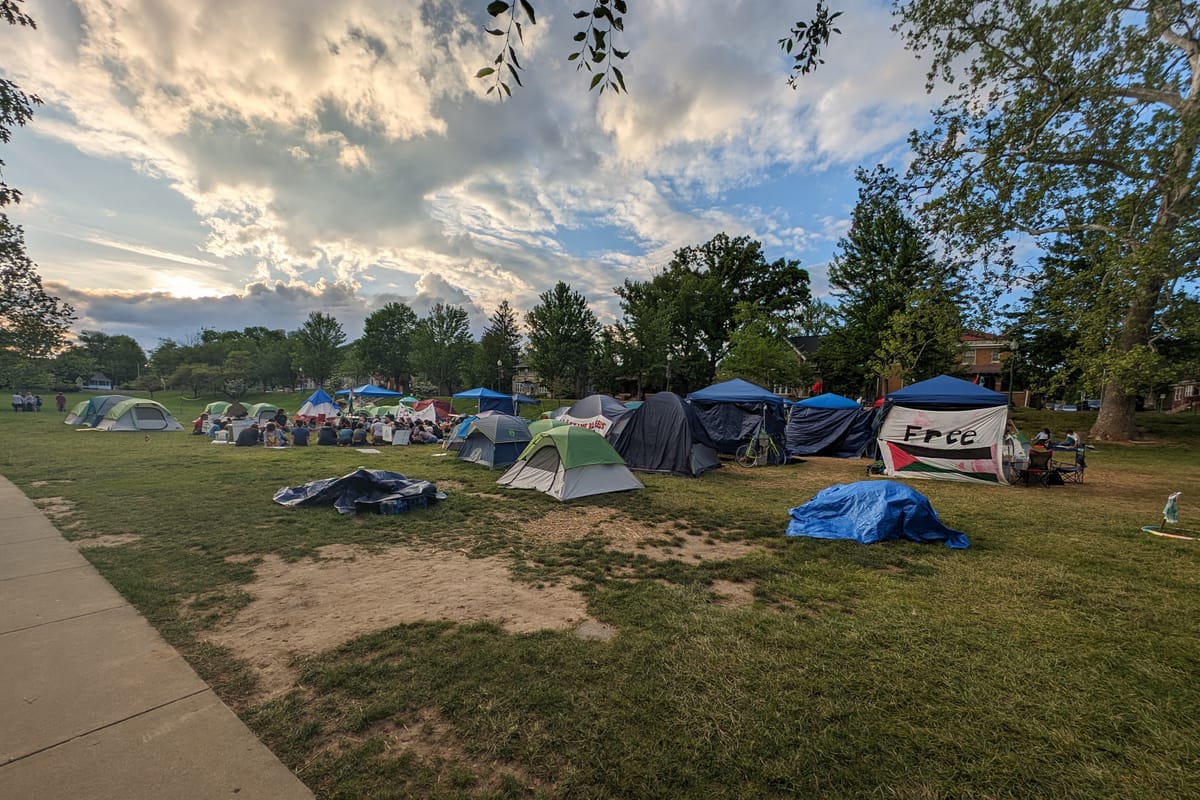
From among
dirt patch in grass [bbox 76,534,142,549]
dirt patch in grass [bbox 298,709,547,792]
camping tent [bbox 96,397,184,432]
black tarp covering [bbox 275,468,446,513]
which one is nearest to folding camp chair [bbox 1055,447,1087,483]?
dirt patch in grass [bbox 298,709,547,792]

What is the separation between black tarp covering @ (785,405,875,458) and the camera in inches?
661

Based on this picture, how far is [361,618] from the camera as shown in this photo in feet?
13.5

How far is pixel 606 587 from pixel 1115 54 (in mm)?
22060

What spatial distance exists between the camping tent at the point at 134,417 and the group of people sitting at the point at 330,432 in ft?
5.66

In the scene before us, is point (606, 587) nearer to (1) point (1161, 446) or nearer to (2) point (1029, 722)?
(2) point (1029, 722)

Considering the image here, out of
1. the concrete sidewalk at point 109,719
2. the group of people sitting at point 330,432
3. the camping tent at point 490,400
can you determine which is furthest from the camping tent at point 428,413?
the concrete sidewalk at point 109,719

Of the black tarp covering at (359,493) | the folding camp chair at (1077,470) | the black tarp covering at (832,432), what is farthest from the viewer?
the black tarp covering at (832,432)

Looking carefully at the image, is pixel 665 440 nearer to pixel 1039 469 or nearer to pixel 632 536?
pixel 632 536

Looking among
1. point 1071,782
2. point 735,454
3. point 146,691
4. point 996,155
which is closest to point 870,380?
point 996,155

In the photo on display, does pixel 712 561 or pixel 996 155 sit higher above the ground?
pixel 996 155

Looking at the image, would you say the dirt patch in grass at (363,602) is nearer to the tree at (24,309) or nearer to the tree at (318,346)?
the tree at (24,309)

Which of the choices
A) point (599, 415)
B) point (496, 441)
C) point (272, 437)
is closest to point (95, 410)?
point (272, 437)

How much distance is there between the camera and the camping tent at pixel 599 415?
533 inches

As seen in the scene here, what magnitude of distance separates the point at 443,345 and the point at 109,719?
48764 millimetres
